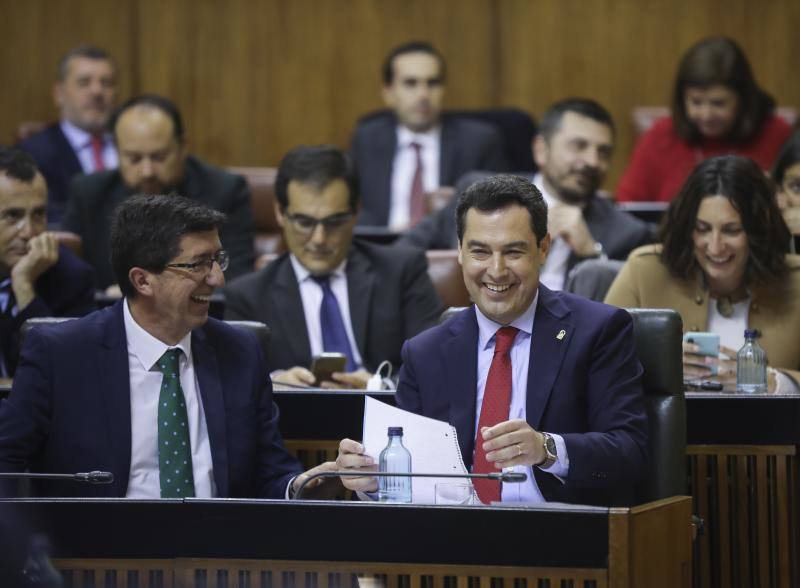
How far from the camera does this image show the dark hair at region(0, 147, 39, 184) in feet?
14.2

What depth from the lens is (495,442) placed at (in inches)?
103

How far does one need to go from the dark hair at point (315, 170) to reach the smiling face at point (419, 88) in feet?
6.41

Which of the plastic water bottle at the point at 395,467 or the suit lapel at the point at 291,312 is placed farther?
the suit lapel at the point at 291,312

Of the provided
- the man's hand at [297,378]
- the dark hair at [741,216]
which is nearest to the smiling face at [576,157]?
the dark hair at [741,216]

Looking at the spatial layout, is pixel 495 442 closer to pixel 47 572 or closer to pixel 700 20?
pixel 47 572

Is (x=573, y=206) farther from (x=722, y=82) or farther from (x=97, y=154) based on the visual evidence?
(x=97, y=154)

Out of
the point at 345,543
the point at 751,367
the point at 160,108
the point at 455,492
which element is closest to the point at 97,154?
the point at 160,108

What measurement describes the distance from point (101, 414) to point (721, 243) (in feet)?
6.20

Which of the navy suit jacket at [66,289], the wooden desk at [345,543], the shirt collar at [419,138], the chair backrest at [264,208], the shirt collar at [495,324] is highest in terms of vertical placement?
the shirt collar at [419,138]

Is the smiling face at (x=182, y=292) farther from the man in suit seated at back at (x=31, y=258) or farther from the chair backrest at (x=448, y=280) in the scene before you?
the chair backrest at (x=448, y=280)

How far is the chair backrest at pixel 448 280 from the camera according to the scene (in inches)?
184

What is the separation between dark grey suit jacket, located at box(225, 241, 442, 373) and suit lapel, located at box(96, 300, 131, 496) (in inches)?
51.8

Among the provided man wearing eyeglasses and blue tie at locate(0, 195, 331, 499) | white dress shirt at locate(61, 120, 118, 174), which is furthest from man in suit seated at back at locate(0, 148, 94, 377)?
white dress shirt at locate(61, 120, 118, 174)

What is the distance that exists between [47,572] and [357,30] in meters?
5.72
